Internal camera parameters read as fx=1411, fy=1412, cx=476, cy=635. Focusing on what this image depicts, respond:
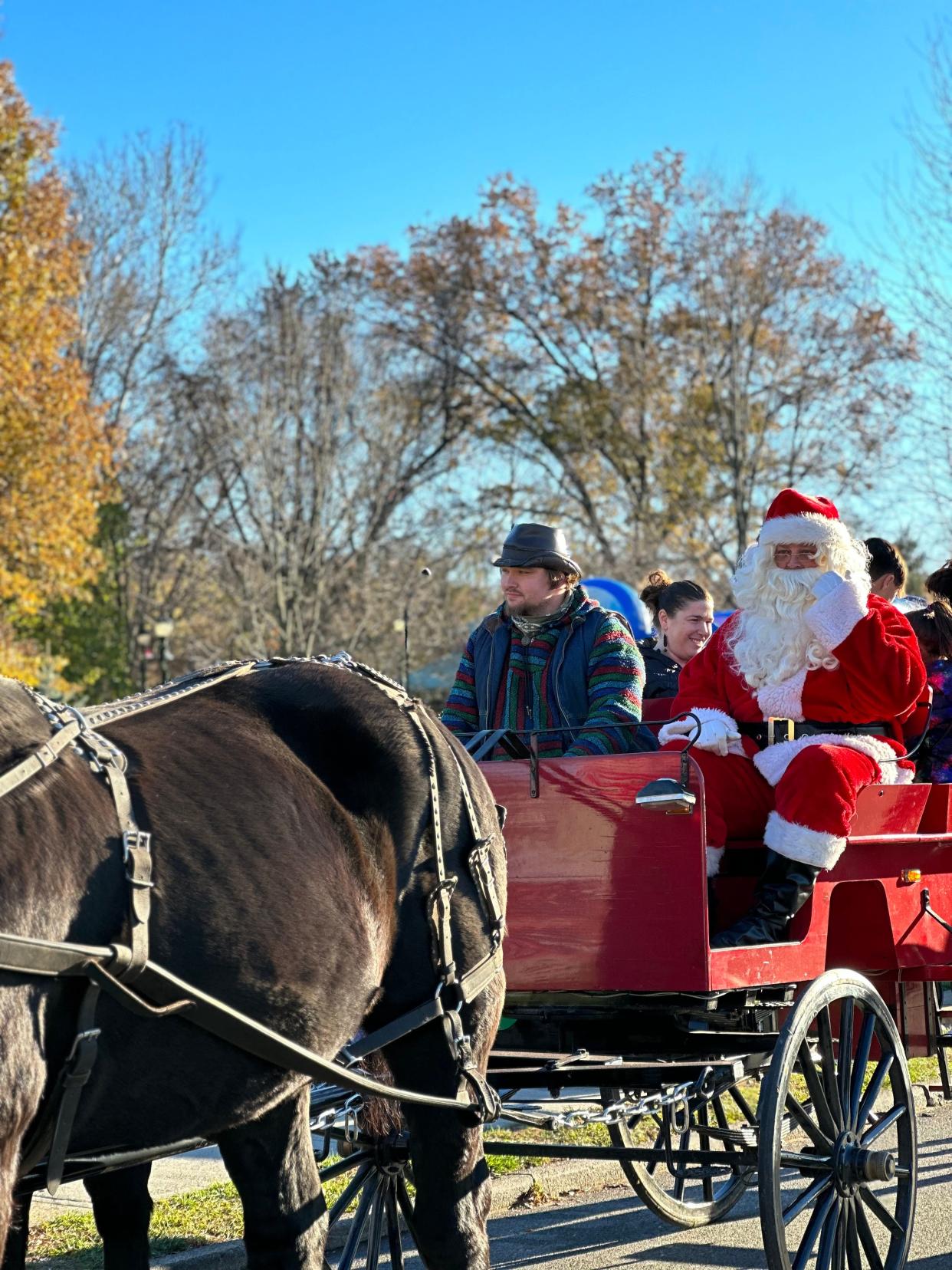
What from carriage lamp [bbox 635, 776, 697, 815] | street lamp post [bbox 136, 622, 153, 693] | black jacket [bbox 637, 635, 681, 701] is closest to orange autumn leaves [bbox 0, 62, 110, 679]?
street lamp post [bbox 136, 622, 153, 693]

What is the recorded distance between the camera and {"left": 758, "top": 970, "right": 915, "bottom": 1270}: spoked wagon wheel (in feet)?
12.3

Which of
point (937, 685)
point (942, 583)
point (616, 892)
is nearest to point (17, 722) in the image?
point (616, 892)

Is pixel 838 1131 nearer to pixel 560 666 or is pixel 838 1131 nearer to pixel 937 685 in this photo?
pixel 560 666

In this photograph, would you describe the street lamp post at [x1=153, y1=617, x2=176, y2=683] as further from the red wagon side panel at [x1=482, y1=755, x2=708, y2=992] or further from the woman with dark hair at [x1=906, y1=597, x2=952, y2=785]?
the red wagon side panel at [x1=482, y1=755, x2=708, y2=992]

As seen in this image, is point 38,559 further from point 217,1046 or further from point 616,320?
point 217,1046

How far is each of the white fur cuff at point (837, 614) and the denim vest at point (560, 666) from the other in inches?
29.4

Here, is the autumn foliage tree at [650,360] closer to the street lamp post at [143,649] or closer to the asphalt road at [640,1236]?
the street lamp post at [143,649]

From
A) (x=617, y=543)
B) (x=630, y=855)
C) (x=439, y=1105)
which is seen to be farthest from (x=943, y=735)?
(x=617, y=543)

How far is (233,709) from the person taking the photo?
10.4 ft

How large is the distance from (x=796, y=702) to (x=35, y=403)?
683 inches

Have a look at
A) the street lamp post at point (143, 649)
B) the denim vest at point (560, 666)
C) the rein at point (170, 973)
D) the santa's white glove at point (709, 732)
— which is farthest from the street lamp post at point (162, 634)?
the rein at point (170, 973)

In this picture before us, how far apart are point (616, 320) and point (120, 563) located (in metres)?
10.9

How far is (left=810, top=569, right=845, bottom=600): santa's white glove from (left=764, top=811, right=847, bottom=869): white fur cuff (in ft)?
2.90

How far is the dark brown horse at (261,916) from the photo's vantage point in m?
2.50
